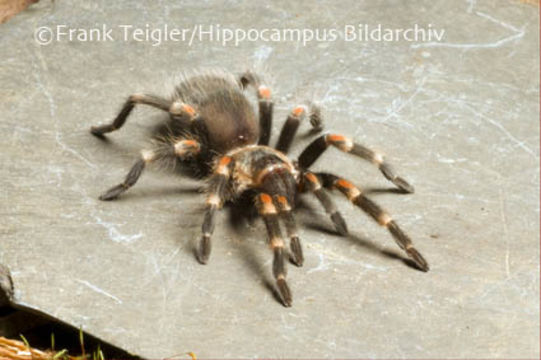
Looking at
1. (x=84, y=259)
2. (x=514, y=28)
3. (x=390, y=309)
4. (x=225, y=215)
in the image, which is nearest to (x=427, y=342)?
(x=390, y=309)

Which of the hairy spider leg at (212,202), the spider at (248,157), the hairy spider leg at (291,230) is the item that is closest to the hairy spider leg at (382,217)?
the spider at (248,157)

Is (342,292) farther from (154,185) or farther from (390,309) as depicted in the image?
(154,185)

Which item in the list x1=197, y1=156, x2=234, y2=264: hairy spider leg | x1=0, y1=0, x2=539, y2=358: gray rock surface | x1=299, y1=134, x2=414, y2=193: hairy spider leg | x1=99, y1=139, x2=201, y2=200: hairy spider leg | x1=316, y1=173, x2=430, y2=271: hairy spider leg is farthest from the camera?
x1=299, y1=134, x2=414, y2=193: hairy spider leg

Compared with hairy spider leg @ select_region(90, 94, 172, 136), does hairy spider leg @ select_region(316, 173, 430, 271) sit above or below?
below

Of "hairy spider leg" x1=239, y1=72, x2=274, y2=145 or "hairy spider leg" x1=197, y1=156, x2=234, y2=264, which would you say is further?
"hairy spider leg" x1=239, y1=72, x2=274, y2=145

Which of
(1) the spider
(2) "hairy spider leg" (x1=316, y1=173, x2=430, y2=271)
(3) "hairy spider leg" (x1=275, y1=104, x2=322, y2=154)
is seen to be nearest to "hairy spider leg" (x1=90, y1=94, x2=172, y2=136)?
(1) the spider

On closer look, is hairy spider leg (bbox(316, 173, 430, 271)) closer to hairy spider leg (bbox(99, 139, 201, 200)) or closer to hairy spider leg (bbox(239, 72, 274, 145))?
hairy spider leg (bbox(239, 72, 274, 145))

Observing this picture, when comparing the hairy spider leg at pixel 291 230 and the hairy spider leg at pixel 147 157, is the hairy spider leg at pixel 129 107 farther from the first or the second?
the hairy spider leg at pixel 291 230
